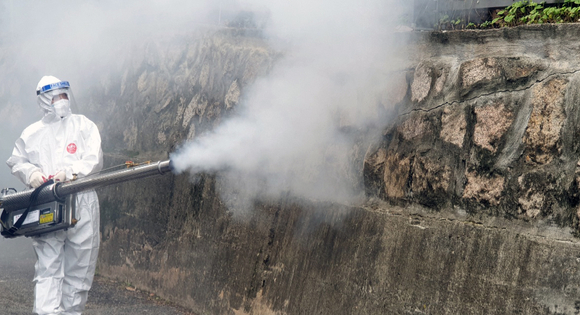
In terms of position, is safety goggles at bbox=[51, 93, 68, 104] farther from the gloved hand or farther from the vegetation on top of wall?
the vegetation on top of wall

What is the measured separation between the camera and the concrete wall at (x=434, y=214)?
3789mm

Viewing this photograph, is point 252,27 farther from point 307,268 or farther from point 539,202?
point 539,202

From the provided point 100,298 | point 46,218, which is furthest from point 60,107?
point 100,298

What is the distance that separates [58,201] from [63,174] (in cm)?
30

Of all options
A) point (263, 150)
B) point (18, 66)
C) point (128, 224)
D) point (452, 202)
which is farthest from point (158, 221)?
point (18, 66)

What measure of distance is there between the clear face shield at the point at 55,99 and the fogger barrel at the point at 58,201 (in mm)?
818

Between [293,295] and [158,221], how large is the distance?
2671 mm

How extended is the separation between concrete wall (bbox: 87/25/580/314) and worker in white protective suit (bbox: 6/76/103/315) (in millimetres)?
1083

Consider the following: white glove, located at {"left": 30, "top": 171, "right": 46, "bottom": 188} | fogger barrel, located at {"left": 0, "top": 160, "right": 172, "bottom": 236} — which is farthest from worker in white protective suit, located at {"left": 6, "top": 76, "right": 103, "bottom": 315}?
fogger barrel, located at {"left": 0, "top": 160, "right": 172, "bottom": 236}

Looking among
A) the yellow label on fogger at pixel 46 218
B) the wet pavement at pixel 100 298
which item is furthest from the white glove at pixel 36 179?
the wet pavement at pixel 100 298

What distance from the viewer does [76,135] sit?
6266 millimetres

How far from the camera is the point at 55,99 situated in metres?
6.26

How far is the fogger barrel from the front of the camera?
5754 mm

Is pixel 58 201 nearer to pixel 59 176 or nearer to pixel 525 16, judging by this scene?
pixel 59 176
